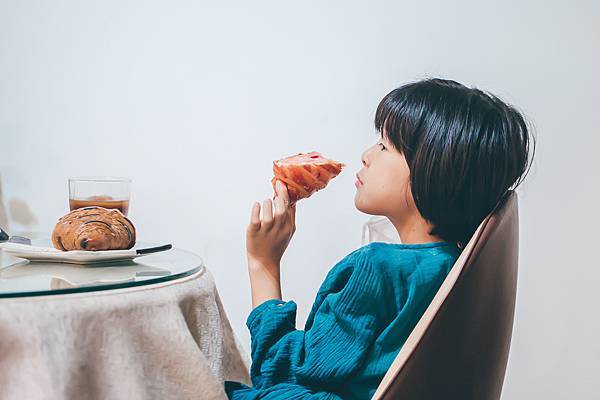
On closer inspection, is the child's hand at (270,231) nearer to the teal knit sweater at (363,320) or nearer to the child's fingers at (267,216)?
the child's fingers at (267,216)

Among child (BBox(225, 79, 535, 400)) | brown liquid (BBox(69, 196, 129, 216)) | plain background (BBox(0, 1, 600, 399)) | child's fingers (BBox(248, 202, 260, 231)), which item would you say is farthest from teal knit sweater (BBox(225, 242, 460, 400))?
plain background (BBox(0, 1, 600, 399))

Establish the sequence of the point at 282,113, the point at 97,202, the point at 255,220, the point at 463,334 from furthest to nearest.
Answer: the point at 282,113
the point at 97,202
the point at 255,220
the point at 463,334

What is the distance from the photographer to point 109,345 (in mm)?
817

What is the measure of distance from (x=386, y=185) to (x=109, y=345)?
48cm

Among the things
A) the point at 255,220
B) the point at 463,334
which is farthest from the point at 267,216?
the point at 463,334

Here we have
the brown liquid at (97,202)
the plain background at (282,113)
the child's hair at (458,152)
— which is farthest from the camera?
the plain background at (282,113)

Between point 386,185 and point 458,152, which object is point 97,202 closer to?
point 386,185

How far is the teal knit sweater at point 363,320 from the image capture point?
0.89m

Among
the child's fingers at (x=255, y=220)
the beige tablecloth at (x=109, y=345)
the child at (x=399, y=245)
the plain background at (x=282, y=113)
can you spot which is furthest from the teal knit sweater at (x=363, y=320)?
the plain background at (x=282, y=113)

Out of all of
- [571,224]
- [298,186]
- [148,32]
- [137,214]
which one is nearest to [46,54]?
[148,32]

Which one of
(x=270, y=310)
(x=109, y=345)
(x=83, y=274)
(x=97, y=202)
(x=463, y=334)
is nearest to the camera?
(x=463, y=334)

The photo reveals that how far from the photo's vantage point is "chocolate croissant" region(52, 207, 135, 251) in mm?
993

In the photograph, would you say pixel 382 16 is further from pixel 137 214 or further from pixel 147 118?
pixel 137 214

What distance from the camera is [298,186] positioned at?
1152 millimetres
